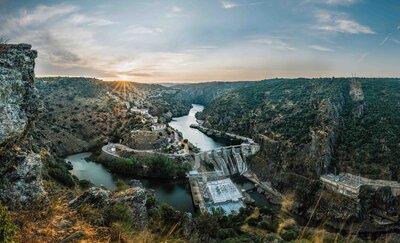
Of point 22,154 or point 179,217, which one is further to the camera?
point 179,217

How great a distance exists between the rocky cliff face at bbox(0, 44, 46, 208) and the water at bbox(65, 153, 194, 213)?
1258 inches

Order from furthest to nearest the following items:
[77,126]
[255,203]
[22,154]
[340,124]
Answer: [77,126]
[340,124]
[255,203]
[22,154]

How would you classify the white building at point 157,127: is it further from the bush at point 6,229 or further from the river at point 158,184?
the bush at point 6,229

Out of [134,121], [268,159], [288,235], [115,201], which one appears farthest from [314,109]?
[115,201]

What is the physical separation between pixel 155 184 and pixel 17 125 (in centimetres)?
4157

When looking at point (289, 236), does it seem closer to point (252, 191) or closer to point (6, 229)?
point (252, 191)

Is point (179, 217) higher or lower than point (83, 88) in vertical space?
lower

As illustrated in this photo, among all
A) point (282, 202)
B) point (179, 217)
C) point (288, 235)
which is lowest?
point (282, 202)

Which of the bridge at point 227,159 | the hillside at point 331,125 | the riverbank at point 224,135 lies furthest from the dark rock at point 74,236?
the riverbank at point 224,135

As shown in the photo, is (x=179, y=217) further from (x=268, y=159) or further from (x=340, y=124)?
(x=340, y=124)

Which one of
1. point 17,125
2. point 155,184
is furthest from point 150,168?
point 17,125

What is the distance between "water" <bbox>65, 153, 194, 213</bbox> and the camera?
4106cm

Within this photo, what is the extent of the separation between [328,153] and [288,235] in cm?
2714

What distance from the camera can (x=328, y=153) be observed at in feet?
170
